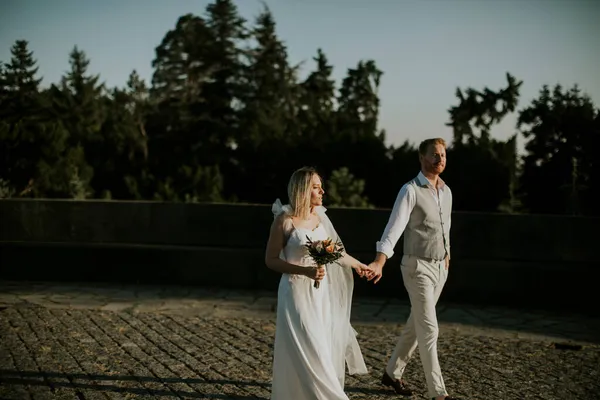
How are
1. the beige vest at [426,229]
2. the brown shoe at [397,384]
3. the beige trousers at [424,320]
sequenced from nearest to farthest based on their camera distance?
the beige trousers at [424,320] < the beige vest at [426,229] < the brown shoe at [397,384]

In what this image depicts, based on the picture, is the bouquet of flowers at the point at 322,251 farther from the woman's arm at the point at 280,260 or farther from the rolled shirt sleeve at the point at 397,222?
the rolled shirt sleeve at the point at 397,222

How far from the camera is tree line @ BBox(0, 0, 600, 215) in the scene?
824 inches

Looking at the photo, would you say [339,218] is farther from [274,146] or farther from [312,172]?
[274,146]

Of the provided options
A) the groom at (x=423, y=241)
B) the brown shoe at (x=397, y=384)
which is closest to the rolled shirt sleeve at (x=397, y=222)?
the groom at (x=423, y=241)

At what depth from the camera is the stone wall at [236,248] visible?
9.77m

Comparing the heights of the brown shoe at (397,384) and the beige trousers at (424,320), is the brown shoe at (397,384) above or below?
below

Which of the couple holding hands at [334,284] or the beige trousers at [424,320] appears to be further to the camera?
the beige trousers at [424,320]

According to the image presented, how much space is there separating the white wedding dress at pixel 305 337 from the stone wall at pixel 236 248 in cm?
522

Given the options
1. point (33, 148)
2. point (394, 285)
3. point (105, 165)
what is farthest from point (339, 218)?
point (105, 165)

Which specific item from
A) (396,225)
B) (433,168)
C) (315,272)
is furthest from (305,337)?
(433,168)

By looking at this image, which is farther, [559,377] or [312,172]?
[559,377]

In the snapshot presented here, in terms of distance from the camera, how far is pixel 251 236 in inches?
432

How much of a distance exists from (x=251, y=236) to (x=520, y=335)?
4.44 metres

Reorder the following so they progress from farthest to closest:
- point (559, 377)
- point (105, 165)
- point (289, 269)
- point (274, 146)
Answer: point (105, 165) → point (274, 146) → point (559, 377) → point (289, 269)
